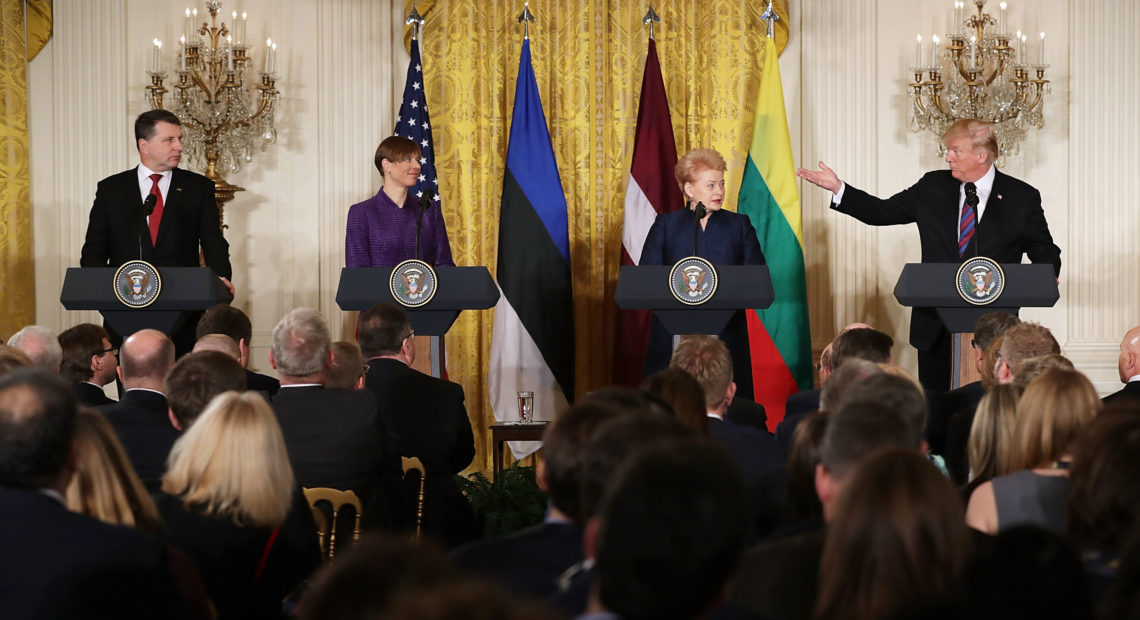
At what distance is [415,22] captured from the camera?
688 cm

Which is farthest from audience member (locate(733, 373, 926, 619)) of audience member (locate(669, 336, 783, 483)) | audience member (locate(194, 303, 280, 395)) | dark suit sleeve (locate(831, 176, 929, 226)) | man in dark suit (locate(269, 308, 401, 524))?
dark suit sleeve (locate(831, 176, 929, 226))

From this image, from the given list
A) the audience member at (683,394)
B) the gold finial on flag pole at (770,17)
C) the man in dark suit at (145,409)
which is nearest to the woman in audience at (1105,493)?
the audience member at (683,394)

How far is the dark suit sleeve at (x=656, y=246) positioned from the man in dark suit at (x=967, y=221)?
752 millimetres

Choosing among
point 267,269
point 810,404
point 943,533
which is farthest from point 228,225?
point 943,533

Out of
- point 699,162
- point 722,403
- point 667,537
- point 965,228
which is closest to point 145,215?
point 699,162

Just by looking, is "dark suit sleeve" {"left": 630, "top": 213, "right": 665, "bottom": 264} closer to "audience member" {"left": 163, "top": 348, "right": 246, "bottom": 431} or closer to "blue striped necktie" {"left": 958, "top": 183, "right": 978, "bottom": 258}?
"blue striped necktie" {"left": 958, "top": 183, "right": 978, "bottom": 258}

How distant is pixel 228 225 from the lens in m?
7.35

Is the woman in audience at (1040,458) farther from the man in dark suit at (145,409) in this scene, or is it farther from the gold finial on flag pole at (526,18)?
the gold finial on flag pole at (526,18)

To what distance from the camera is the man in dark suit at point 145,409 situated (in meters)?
3.27

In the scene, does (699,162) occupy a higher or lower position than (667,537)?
higher

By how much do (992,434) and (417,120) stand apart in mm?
4715

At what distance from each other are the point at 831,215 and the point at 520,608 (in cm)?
675

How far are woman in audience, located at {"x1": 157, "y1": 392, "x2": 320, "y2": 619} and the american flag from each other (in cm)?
449

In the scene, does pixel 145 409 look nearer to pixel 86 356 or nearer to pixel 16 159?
pixel 86 356
